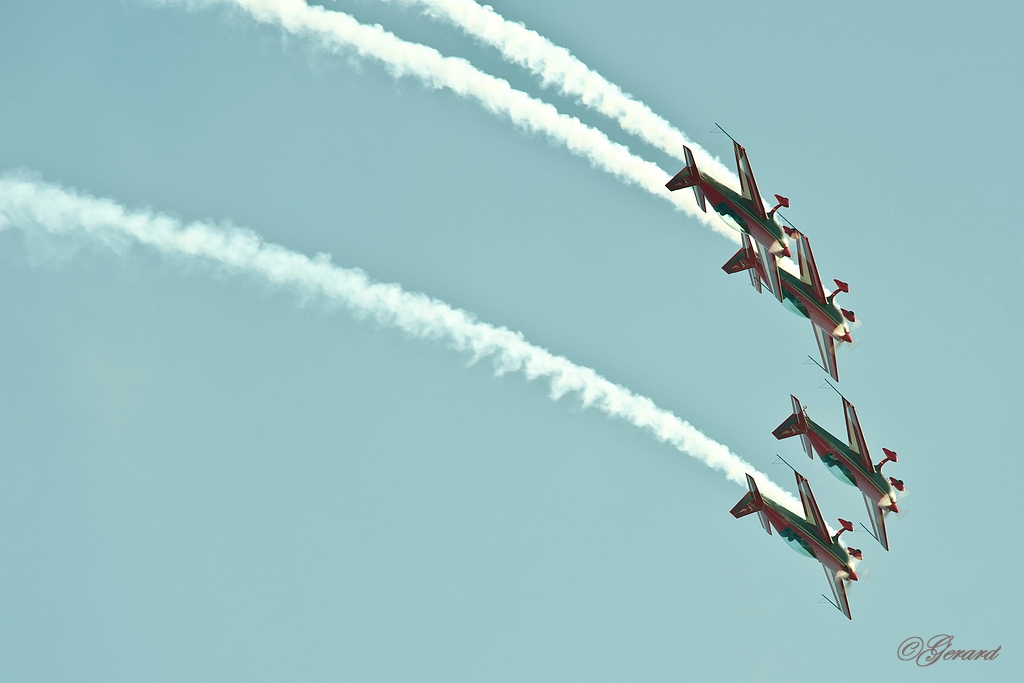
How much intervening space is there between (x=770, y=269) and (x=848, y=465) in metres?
9.39

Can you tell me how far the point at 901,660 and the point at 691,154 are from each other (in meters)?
23.8

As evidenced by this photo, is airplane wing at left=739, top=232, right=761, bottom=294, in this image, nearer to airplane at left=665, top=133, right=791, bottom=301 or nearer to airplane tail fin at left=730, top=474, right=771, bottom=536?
airplane at left=665, top=133, right=791, bottom=301

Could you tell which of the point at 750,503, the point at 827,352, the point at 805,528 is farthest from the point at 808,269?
the point at 805,528

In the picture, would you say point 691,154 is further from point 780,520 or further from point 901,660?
point 901,660

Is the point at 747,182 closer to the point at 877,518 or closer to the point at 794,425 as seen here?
the point at 794,425

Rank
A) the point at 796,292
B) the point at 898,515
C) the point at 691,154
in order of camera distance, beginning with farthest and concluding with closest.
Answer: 1. the point at 898,515
2. the point at 796,292
3. the point at 691,154

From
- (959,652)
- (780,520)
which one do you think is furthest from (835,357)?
(959,652)

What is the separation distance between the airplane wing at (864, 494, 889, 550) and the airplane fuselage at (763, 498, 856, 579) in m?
1.84

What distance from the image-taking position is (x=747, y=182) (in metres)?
50.2

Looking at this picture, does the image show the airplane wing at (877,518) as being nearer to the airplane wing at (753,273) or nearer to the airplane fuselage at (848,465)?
the airplane fuselage at (848,465)

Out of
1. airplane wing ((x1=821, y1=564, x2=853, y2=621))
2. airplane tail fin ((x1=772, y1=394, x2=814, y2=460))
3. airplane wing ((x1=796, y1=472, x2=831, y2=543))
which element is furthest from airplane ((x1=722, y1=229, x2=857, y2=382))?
airplane wing ((x1=821, y1=564, x2=853, y2=621))

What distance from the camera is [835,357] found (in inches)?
2152

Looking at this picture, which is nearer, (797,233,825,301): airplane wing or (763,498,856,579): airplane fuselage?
(797,233,825,301): airplane wing

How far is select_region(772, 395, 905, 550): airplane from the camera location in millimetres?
56375
